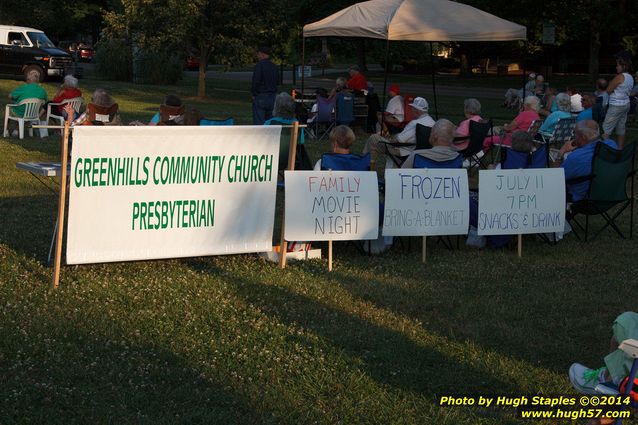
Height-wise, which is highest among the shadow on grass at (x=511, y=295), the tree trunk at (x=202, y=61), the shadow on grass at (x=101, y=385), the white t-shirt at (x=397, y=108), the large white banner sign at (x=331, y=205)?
the tree trunk at (x=202, y=61)

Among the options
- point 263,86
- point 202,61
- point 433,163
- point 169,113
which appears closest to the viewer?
point 433,163

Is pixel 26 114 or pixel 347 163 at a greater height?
pixel 26 114

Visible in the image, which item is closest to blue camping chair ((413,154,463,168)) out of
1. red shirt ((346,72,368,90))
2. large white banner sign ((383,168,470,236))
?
large white banner sign ((383,168,470,236))

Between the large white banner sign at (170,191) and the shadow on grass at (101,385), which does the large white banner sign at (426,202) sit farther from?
the shadow on grass at (101,385)

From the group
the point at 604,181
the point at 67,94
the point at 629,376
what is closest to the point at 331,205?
the point at 604,181

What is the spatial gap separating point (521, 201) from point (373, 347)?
3639 mm

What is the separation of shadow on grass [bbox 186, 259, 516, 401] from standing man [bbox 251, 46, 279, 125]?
35.7 ft

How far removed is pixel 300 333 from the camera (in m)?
6.57

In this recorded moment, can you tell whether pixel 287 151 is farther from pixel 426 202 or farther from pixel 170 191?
pixel 170 191

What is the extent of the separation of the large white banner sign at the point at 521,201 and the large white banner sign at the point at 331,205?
1.16 m

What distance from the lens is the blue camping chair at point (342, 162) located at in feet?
30.1

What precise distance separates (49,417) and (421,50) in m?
56.2

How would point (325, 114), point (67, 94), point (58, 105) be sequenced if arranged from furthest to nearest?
point (325, 114)
point (58, 105)
point (67, 94)

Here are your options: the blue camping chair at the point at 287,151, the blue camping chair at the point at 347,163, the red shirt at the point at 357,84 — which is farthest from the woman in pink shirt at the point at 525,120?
the red shirt at the point at 357,84
